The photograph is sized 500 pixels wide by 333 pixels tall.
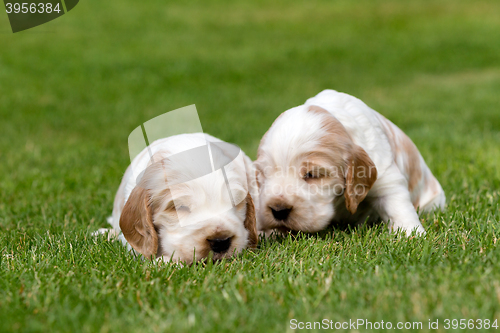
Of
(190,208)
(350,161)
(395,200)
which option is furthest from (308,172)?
(190,208)

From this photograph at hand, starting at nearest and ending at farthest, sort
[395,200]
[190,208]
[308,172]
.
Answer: [190,208]
[308,172]
[395,200]

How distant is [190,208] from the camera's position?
3.38m

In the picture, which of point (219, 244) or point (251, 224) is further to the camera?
point (251, 224)

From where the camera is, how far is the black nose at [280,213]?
12.0ft

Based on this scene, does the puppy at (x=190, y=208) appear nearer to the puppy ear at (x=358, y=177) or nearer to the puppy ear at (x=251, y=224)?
the puppy ear at (x=251, y=224)

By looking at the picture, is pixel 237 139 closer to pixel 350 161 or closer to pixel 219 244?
pixel 350 161

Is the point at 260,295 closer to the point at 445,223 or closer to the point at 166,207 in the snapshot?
the point at 166,207

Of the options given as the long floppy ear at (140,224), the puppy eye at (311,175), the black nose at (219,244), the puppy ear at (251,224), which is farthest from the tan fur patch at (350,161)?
the long floppy ear at (140,224)

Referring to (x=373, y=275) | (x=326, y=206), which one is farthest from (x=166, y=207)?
(x=373, y=275)

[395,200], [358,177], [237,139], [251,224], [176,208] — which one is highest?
[176,208]

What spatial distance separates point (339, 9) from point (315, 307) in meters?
24.2

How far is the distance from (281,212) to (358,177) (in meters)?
0.62

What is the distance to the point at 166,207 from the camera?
11.4 ft

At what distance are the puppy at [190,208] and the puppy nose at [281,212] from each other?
169mm
